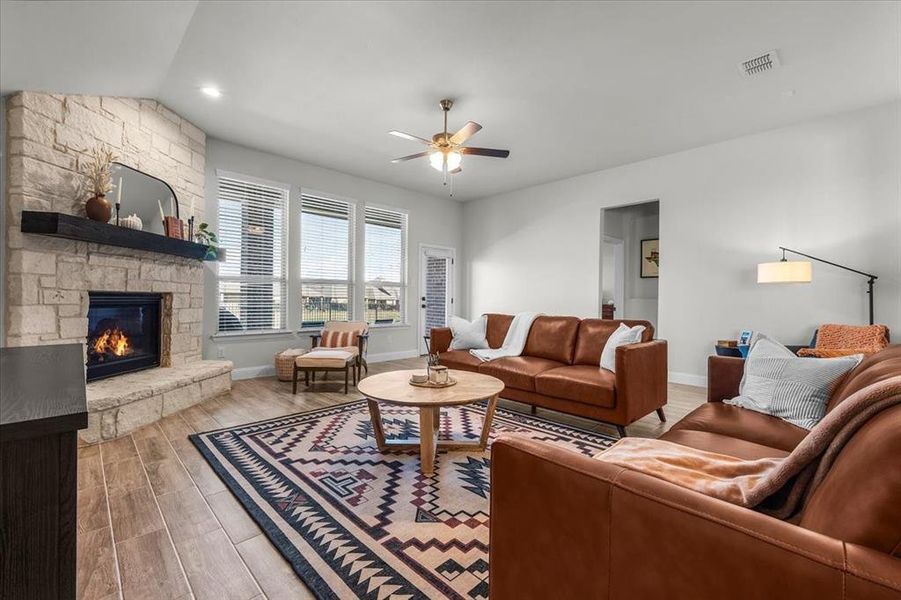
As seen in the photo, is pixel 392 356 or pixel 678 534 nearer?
pixel 678 534

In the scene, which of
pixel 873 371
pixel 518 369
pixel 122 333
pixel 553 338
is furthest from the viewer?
pixel 553 338

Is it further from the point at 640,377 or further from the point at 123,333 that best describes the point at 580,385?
the point at 123,333

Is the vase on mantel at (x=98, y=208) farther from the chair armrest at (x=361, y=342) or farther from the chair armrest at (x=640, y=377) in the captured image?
the chair armrest at (x=640, y=377)

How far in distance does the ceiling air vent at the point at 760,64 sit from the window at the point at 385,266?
470cm

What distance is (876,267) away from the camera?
374 centimetres

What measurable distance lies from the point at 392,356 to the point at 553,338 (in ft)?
10.7

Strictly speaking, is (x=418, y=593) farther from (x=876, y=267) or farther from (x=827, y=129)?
(x=827, y=129)

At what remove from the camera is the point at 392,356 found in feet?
21.2

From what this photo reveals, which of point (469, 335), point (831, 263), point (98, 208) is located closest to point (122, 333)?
point (98, 208)

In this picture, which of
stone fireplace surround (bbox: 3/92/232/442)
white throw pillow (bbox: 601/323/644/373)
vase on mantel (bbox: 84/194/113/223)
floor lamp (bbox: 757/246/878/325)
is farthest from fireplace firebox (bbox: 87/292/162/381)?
floor lamp (bbox: 757/246/878/325)

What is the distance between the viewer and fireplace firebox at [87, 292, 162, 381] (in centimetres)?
329

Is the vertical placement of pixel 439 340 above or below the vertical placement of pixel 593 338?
below

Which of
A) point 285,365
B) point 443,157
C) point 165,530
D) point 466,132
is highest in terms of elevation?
point 466,132

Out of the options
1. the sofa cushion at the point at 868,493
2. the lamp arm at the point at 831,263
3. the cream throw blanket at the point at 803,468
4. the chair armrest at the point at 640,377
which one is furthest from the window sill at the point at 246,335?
the lamp arm at the point at 831,263
